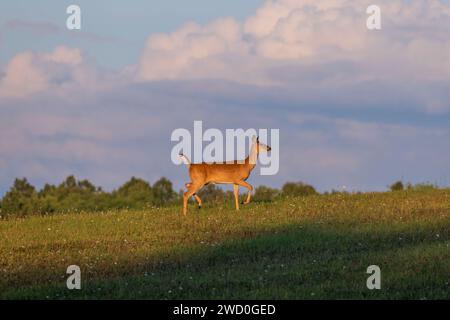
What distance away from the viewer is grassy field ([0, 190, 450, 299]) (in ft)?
56.5

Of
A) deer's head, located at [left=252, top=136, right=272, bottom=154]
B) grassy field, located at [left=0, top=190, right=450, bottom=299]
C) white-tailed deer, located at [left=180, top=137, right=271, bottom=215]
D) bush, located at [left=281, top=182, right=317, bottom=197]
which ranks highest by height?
bush, located at [left=281, top=182, right=317, bottom=197]

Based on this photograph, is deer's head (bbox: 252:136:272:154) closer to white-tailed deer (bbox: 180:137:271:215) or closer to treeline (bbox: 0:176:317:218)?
white-tailed deer (bbox: 180:137:271:215)

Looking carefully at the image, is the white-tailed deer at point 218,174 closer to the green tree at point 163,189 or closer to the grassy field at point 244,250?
the grassy field at point 244,250

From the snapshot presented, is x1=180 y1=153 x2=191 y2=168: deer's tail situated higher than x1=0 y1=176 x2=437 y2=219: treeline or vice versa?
x1=0 y1=176 x2=437 y2=219: treeline

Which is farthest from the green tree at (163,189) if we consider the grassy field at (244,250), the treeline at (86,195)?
the grassy field at (244,250)

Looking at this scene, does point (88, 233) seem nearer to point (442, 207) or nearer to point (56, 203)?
point (442, 207)

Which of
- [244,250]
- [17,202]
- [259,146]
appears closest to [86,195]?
[17,202]

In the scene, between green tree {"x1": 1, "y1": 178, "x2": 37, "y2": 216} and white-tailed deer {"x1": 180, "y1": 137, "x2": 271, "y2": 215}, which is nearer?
white-tailed deer {"x1": 180, "y1": 137, "x2": 271, "y2": 215}

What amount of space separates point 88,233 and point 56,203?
39768mm

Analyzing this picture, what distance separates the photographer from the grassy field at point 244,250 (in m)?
17.2

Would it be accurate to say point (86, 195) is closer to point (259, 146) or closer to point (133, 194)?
point (133, 194)

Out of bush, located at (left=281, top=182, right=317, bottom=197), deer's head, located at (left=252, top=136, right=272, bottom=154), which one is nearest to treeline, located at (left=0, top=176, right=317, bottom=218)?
bush, located at (left=281, top=182, right=317, bottom=197)

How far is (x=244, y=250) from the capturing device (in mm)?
21734
